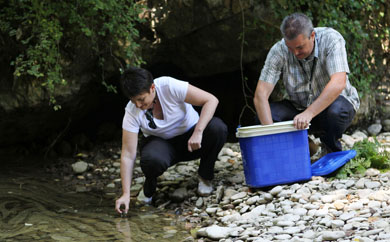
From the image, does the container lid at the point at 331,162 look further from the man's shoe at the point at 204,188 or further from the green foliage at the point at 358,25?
the green foliage at the point at 358,25

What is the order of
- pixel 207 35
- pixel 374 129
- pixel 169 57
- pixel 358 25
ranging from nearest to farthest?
pixel 358 25
pixel 207 35
pixel 169 57
pixel 374 129

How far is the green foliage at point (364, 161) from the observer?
3918 mm

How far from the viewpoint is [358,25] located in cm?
581

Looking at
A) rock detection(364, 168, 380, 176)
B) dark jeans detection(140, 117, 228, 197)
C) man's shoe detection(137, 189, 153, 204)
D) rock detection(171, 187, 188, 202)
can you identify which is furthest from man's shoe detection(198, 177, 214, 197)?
rock detection(364, 168, 380, 176)

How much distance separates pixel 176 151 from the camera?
414 centimetres

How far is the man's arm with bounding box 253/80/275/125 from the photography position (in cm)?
404

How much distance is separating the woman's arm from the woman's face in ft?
1.09

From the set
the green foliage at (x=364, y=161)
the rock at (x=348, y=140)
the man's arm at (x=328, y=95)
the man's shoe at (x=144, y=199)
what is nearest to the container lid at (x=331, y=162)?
the green foliage at (x=364, y=161)

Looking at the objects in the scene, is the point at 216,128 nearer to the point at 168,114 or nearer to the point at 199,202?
the point at 168,114

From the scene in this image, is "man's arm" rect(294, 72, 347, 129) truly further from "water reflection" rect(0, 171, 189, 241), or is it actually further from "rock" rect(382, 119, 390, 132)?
"rock" rect(382, 119, 390, 132)

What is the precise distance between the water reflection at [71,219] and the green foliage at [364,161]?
136 cm

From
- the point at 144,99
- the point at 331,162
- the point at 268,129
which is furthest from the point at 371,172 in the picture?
the point at 144,99

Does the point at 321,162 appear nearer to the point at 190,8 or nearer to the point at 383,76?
the point at 190,8

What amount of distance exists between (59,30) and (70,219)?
6.51ft
